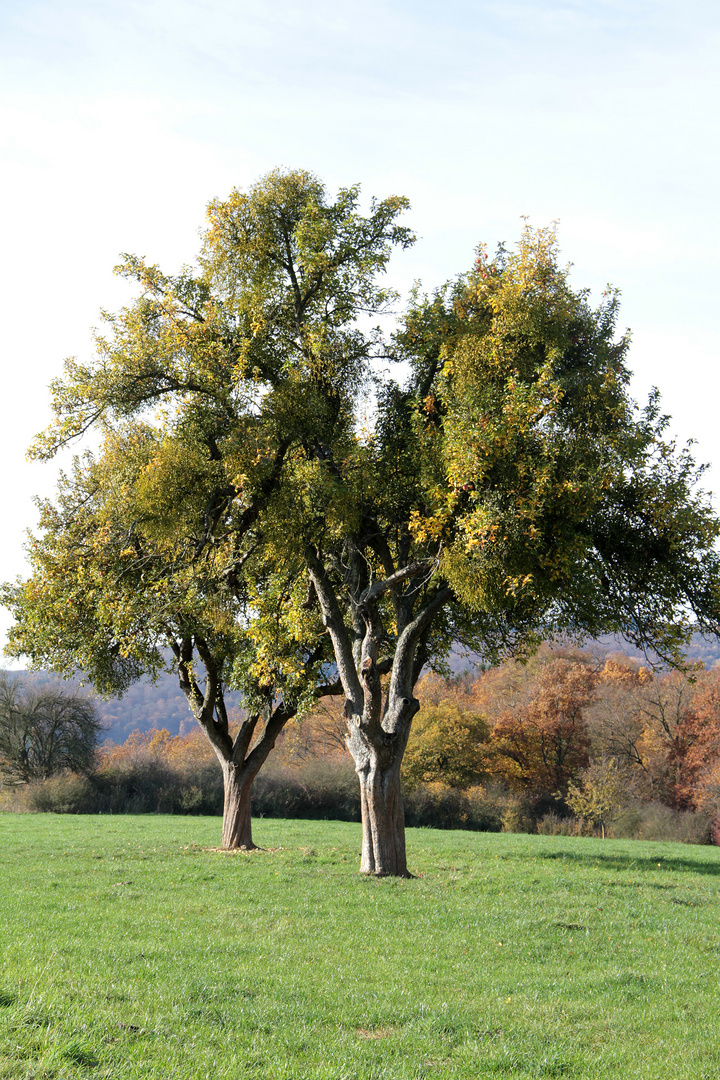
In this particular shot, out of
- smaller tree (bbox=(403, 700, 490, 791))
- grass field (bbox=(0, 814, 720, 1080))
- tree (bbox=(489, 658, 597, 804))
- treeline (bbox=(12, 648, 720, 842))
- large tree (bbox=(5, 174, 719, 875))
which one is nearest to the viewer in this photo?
grass field (bbox=(0, 814, 720, 1080))

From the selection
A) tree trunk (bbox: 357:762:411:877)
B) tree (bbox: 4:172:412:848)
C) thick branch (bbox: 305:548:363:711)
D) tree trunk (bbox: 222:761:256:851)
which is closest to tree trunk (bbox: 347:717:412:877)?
tree trunk (bbox: 357:762:411:877)

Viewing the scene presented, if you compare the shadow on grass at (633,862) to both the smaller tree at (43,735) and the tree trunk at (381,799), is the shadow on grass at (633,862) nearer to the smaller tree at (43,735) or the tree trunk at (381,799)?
the tree trunk at (381,799)

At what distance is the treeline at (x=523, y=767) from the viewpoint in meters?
41.8

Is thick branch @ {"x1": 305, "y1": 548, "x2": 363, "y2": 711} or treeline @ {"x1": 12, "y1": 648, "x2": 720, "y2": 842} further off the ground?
thick branch @ {"x1": 305, "y1": 548, "x2": 363, "y2": 711}

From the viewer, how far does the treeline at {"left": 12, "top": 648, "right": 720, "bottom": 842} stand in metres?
41.8

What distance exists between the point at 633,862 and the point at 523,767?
36.0 m

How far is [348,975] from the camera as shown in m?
7.82

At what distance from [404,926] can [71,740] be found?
42177 millimetres

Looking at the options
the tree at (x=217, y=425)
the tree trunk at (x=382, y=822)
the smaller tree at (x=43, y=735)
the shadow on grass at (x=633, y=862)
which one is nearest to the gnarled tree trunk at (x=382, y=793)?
the tree trunk at (x=382, y=822)

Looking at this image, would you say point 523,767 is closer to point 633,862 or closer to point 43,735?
point 43,735

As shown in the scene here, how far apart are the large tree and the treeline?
2196cm

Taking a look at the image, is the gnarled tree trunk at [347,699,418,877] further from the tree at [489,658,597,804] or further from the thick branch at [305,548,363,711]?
the tree at [489,658,597,804]

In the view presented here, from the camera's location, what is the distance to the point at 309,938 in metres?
9.54

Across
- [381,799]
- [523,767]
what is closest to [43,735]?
[523,767]
